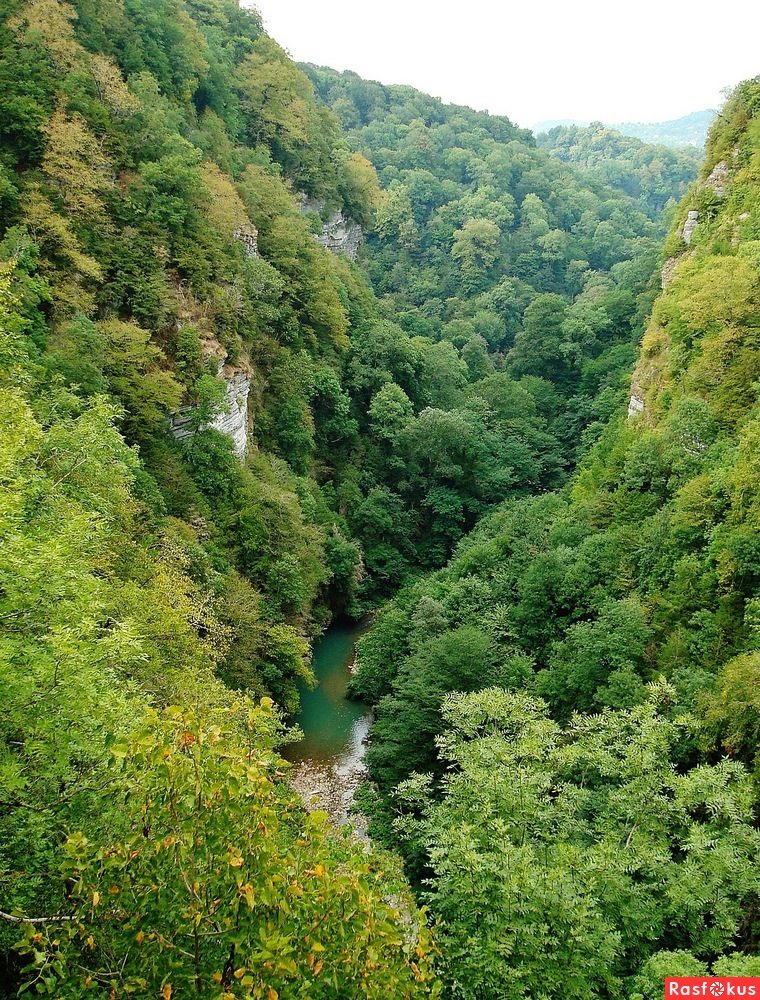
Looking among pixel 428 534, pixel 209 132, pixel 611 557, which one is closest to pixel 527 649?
pixel 611 557

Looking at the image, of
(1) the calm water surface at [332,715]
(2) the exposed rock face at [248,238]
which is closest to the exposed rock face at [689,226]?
(2) the exposed rock face at [248,238]

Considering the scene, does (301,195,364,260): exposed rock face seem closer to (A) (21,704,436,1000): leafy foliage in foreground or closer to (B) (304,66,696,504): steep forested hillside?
(B) (304,66,696,504): steep forested hillside

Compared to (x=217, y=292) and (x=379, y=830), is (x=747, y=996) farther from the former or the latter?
(x=217, y=292)

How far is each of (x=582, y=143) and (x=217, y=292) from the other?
137335 mm

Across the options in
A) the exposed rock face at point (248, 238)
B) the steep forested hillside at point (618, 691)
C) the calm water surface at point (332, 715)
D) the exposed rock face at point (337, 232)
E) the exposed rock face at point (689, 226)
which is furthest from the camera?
the exposed rock face at point (337, 232)

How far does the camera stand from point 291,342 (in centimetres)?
3656

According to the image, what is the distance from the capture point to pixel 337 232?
52.3 meters

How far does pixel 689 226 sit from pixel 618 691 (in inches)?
970

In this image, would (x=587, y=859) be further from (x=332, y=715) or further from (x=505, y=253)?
(x=505, y=253)

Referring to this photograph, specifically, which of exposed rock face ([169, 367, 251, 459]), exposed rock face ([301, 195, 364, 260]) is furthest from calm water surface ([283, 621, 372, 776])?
exposed rock face ([301, 195, 364, 260])

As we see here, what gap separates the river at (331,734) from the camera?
23109 mm

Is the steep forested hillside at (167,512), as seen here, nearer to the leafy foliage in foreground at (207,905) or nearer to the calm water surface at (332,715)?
the leafy foliage in foreground at (207,905)

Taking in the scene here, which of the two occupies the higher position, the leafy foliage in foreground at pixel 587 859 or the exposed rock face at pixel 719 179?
the exposed rock face at pixel 719 179

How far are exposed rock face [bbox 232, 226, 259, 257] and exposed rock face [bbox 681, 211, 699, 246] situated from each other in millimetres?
21708
